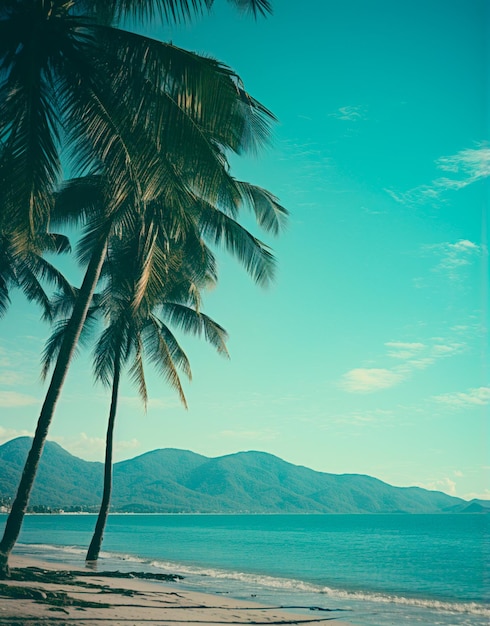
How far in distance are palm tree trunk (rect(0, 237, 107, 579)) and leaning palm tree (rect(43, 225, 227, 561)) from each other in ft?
8.21

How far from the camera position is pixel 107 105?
699 centimetres

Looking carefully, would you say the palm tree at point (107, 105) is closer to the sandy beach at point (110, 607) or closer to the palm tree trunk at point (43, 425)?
the palm tree trunk at point (43, 425)

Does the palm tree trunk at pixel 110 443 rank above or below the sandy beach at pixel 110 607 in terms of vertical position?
above

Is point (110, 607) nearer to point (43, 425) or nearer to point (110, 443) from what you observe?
point (43, 425)

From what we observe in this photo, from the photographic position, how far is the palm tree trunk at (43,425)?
991 centimetres

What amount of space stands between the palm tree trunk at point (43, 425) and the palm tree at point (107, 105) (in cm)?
403

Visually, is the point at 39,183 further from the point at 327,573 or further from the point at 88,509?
the point at 88,509

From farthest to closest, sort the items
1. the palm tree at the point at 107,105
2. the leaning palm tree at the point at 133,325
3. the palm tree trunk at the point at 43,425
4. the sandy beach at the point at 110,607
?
1. the leaning palm tree at the point at 133,325
2. the palm tree trunk at the point at 43,425
3. the sandy beach at the point at 110,607
4. the palm tree at the point at 107,105

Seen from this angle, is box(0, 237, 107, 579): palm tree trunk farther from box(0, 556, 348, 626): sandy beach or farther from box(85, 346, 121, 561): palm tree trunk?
box(85, 346, 121, 561): palm tree trunk

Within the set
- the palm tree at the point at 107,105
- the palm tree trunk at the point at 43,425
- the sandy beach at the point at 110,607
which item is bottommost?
the sandy beach at the point at 110,607

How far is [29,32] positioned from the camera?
256 inches

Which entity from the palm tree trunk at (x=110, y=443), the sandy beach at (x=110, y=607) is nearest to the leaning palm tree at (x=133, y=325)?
the palm tree trunk at (x=110, y=443)

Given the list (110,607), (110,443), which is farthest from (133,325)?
(110,607)

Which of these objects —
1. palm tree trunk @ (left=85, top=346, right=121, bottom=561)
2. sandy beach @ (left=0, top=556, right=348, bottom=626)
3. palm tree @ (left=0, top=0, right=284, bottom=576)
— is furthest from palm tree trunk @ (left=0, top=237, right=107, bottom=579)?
palm tree trunk @ (left=85, top=346, right=121, bottom=561)
